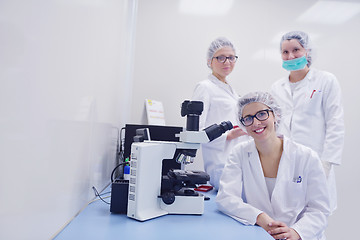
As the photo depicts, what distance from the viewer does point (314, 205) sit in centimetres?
125

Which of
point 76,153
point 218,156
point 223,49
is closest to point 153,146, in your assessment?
point 76,153

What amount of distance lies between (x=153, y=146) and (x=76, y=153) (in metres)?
0.30

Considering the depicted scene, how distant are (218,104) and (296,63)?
2.18 ft

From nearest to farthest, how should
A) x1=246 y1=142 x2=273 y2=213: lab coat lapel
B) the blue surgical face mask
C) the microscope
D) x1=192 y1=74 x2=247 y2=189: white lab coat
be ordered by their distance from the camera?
the microscope < x1=246 y1=142 x2=273 y2=213: lab coat lapel < x1=192 y1=74 x2=247 y2=189: white lab coat < the blue surgical face mask

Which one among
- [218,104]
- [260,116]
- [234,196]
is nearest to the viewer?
[234,196]

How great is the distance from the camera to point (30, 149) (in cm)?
63

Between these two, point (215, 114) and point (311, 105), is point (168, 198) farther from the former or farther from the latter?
point (311, 105)

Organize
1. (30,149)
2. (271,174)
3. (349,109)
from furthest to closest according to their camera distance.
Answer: (349,109) → (271,174) → (30,149)

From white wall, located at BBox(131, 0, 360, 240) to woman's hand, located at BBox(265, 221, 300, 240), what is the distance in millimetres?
1638

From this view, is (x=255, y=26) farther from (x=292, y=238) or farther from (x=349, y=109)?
(x=292, y=238)

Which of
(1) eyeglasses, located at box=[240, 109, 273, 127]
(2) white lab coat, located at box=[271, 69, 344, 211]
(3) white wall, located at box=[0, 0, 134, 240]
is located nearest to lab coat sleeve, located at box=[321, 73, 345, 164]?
(2) white lab coat, located at box=[271, 69, 344, 211]

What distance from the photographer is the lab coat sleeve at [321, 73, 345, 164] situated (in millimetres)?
1820

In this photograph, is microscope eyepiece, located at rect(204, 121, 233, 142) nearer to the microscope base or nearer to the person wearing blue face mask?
the microscope base

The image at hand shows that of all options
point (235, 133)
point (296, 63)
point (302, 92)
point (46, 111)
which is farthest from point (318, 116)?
point (46, 111)
